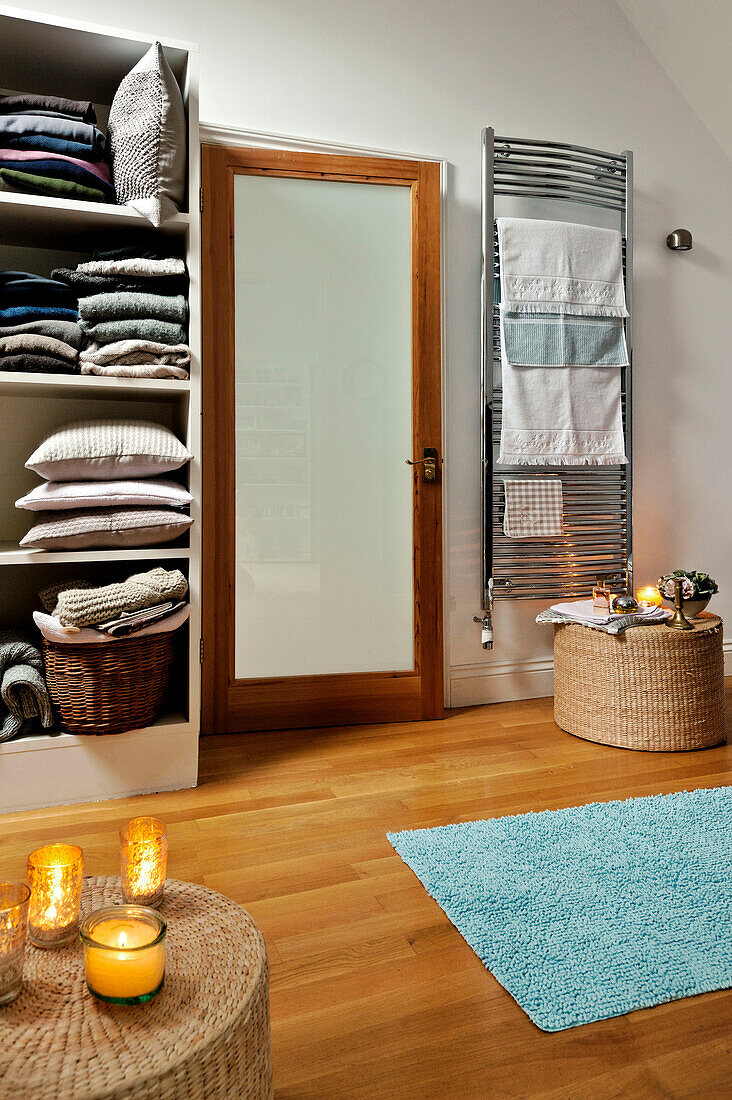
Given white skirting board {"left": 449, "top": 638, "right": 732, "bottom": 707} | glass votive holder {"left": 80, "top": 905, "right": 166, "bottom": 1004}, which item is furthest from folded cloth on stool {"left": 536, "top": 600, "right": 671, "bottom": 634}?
glass votive holder {"left": 80, "top": 905, "right": 166, "bottom": 1004}

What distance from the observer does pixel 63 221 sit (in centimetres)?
201

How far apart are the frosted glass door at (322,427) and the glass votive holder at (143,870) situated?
4.94 feet

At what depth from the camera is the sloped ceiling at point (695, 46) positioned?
2.90 metres

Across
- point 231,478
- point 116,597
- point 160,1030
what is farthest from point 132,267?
point 160,1030

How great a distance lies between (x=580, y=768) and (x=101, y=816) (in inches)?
50.7

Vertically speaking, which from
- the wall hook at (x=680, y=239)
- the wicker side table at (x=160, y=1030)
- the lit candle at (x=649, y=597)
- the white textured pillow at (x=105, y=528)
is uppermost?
the wall hook at (x=680, y=239)

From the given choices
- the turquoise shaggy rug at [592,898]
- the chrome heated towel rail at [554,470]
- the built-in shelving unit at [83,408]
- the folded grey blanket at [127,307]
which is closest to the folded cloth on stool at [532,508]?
the chrome heated towel rail at [554,470]

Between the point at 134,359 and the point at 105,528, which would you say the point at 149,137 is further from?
the point at 105,528

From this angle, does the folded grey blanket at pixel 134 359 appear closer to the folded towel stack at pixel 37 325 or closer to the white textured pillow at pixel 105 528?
the folded towel stack at pixel 37 325

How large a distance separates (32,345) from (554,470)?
1860 mm

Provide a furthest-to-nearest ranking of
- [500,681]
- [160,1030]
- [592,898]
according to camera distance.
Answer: [500,681] → [592,898] → [160,1030]

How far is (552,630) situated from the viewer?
2969 mm

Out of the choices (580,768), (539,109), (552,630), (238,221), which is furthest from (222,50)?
(580,768)

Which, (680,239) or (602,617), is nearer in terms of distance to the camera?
(602,617)
